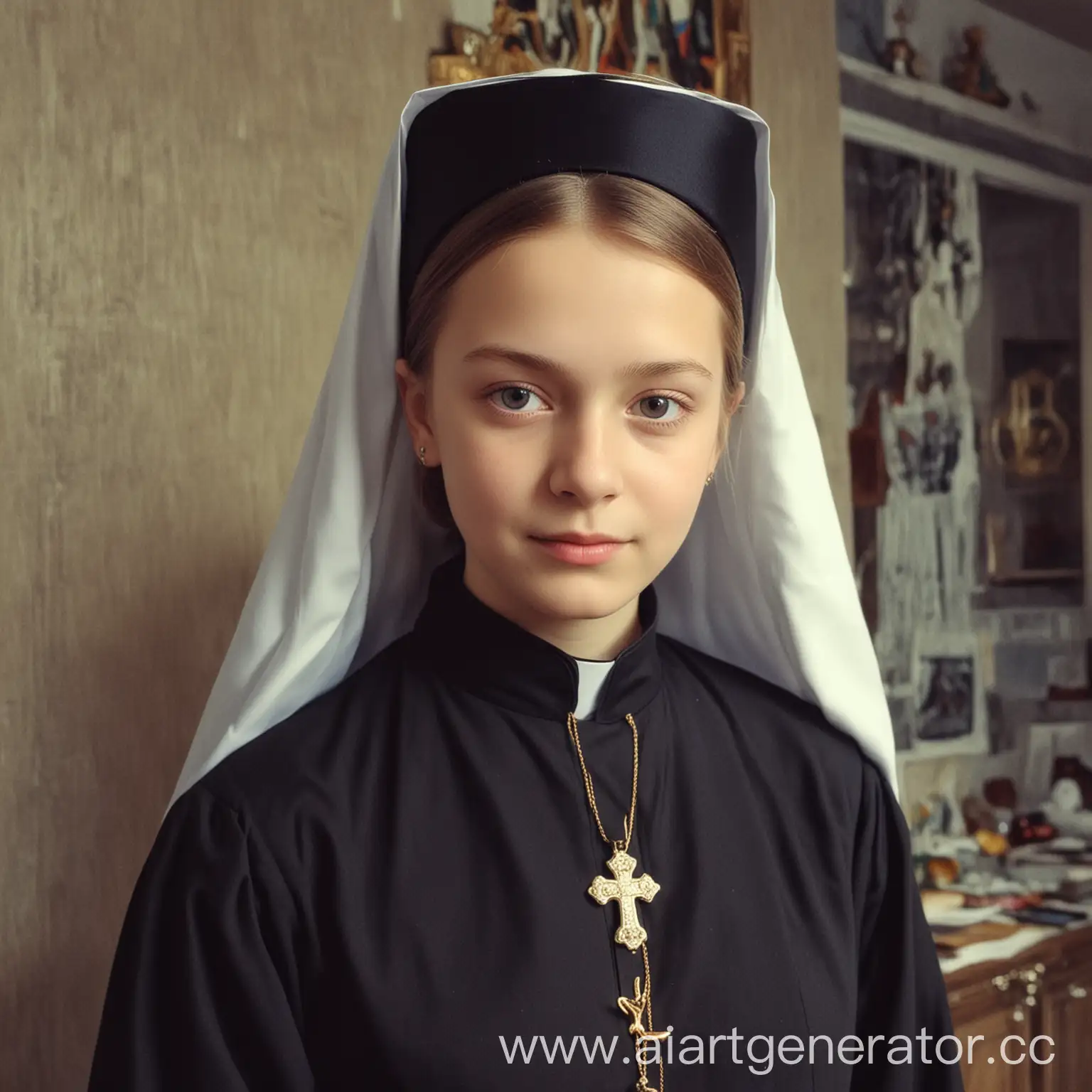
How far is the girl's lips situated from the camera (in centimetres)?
124

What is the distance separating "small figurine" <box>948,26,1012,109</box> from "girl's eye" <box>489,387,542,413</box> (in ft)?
8.85

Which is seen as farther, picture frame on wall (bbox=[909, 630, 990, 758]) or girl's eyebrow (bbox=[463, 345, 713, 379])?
picture frame on wall (bbox=[909, 630, 990, 758])

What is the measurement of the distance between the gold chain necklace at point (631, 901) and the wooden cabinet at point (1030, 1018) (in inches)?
55.2

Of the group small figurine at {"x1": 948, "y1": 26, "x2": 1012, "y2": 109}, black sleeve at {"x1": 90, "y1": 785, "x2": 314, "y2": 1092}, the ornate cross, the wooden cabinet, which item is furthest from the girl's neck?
small figurine at {"x1": 948, "y1": 26, "x2": 1012, "y2": 109}

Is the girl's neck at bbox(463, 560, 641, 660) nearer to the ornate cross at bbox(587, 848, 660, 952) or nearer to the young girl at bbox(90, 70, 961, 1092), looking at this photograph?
the young girl at bbox(90, 70, 961, 1092)

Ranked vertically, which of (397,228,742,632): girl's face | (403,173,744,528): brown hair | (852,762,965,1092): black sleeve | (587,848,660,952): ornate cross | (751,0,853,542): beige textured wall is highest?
(751,0,853,542): beige textured wall

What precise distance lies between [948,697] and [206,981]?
8.86ft

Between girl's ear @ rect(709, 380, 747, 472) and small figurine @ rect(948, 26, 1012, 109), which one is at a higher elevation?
small figurine @ rect(948, 26, 1012, 109)

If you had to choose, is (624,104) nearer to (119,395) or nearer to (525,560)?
(525,560)

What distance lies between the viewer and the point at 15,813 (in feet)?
5.15

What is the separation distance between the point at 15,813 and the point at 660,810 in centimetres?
81

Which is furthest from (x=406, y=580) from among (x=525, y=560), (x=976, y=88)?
(x=976, y=88)

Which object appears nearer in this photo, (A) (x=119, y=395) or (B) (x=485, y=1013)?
(B) (x=485, y=1013)

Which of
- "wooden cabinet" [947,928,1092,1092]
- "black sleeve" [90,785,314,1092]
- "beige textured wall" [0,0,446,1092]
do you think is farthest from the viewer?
"wooden cabinet" [947,928,1092,1092]
